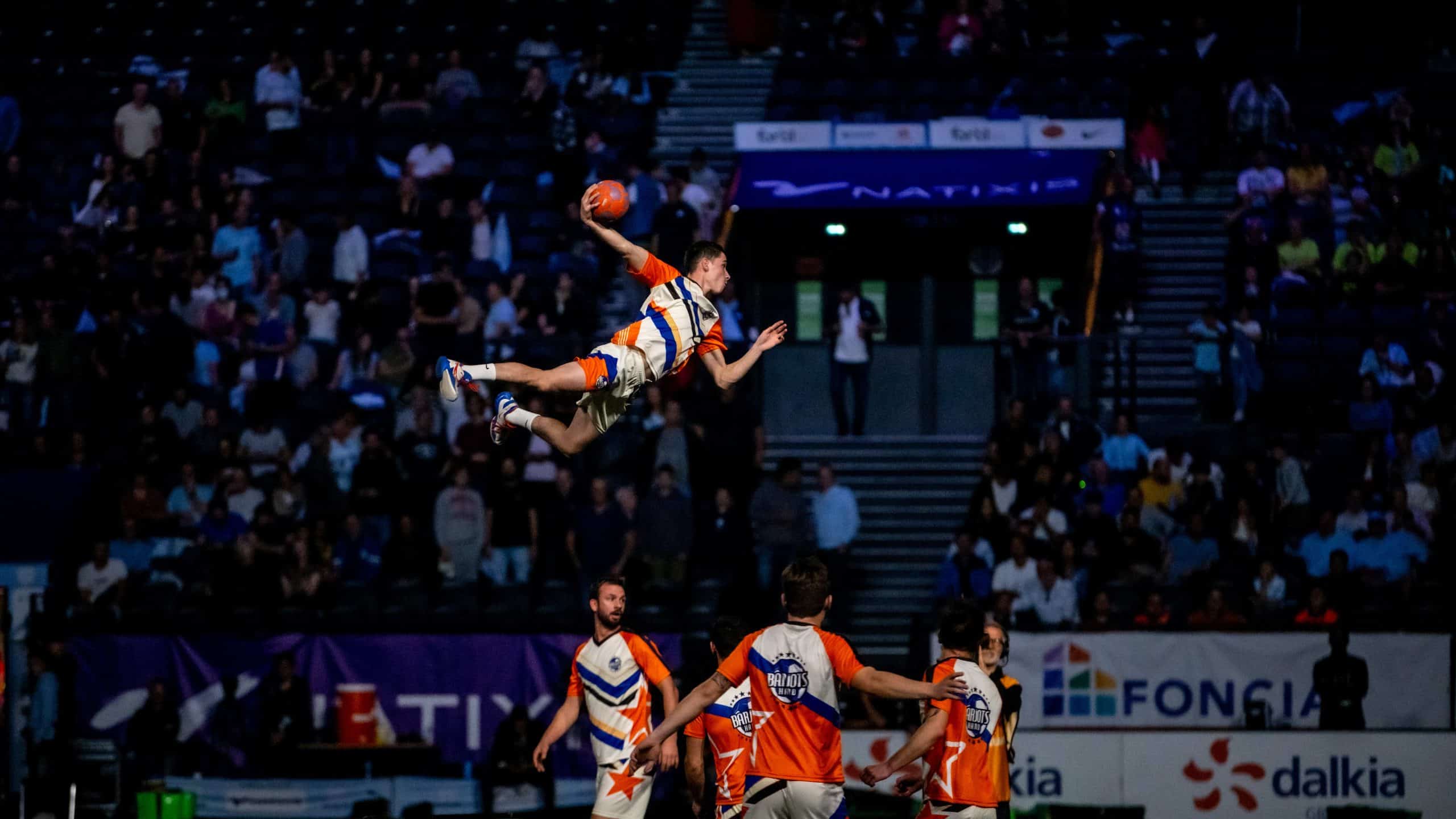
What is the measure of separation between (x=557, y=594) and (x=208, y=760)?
3.38m

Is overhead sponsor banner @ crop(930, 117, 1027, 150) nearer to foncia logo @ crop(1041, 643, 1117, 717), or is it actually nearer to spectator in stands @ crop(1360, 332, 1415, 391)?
spectator in stands @ crop(1360, 332, 1415, 391)

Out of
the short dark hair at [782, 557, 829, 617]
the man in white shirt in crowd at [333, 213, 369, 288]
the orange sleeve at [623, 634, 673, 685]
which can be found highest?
the man in white shirt in crowd at [333, 213, 369, 288]

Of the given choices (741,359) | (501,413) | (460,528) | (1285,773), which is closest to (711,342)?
(741,359)

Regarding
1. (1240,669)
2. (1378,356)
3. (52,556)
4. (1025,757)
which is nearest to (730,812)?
(1025,757)

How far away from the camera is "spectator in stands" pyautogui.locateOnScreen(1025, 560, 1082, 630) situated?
1636 centimetres

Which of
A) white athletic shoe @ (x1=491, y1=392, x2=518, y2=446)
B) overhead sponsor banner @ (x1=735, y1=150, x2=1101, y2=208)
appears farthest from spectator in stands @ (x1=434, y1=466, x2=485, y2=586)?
white athletic shoe @ (x1=491, y1=392, x2=518, y2=446)

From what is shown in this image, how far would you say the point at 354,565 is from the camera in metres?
17.7

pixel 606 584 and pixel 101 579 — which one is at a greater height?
pixel 101 579

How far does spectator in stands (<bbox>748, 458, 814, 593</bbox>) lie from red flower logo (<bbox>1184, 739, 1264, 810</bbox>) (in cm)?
456

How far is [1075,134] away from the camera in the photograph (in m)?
21.4

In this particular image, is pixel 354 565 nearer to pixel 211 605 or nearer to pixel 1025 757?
pixel 211 605

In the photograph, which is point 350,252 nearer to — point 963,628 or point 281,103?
point 281,103

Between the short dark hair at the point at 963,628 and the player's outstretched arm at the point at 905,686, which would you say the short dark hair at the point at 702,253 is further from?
the player's outstretched arm at the point at 905,686

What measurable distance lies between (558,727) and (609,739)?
0.36 m
